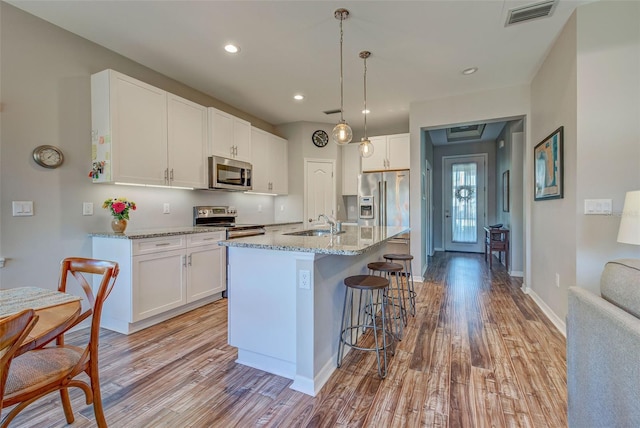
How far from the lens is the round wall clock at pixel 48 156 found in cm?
246

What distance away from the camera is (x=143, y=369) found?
2.07 m

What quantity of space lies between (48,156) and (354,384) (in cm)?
310

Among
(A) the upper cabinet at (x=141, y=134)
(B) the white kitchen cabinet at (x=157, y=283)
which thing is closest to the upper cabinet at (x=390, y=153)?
(A) the upper cabinet at (x=141, y=134)

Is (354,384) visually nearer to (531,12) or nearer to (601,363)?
(601,363)

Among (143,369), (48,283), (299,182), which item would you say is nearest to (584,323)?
(143,369)

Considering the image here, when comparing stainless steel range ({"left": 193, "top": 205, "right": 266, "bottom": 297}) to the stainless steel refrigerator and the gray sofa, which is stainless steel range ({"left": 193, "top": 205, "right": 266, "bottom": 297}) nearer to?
the stainless steel refrigerator

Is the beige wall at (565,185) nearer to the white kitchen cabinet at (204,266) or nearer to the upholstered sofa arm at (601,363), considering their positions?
the upholstered sofa arm at (601,363)

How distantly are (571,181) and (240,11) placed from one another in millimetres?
3092

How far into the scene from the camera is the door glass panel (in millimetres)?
7141

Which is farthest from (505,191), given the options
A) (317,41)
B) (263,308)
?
(263,308)

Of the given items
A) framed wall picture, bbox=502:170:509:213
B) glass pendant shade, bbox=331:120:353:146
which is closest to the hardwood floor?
glass pendant shade, bbox=331:120:353:146

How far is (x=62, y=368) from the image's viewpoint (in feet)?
4.05

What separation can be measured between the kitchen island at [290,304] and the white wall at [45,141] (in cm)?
174

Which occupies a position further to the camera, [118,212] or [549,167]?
[549,167]
